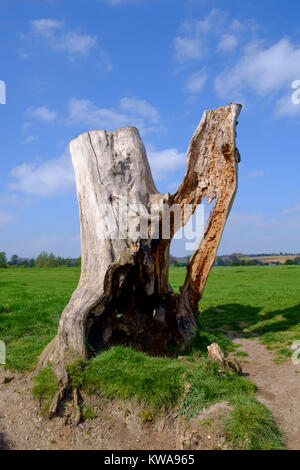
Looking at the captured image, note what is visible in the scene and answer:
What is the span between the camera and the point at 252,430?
4.95 meters

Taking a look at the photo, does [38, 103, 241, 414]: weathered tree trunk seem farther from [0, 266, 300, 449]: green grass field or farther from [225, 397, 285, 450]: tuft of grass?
[225, 397, 285, 450]: tuft of grass

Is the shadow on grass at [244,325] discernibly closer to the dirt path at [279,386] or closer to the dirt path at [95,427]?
the dirt path at [279,386]

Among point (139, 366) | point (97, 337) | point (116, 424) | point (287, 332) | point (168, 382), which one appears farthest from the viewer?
point (287, 332)

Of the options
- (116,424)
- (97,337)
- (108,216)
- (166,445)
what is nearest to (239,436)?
(166,445)

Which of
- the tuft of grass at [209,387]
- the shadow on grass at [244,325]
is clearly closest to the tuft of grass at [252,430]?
the tuft of grass at [209,387]

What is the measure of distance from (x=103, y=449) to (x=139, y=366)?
1.53 m

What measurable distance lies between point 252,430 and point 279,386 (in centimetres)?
211

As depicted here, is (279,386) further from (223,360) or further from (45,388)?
(45,388)

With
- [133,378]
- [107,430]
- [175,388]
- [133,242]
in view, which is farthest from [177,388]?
[133,242]

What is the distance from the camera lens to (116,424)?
5.41m

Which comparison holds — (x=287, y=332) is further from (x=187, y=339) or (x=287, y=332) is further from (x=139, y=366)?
(x=139, y=366)

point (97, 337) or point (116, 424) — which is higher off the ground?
point (97, 337)

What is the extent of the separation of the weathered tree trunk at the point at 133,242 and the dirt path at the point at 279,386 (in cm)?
168

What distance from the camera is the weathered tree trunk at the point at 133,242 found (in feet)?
23.8
